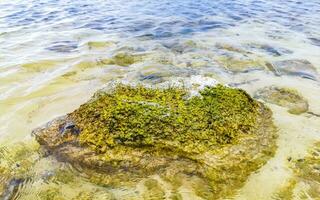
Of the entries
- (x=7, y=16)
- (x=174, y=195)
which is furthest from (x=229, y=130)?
(x=7, y=16)

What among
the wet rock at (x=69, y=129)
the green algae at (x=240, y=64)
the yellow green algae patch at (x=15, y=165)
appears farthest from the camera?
the green algae at (x=240, y=64)

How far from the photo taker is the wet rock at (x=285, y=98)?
A: 471cm

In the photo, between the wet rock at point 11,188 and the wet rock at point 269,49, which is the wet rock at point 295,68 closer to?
the wet rock at point 269,49

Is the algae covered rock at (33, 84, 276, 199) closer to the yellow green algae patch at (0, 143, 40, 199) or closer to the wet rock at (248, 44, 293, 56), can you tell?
the yellow green algae patch at (0, 143, 40, 199)

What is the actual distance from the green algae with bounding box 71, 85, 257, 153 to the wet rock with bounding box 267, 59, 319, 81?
2.35 m

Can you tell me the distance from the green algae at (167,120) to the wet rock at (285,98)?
954 millimetres

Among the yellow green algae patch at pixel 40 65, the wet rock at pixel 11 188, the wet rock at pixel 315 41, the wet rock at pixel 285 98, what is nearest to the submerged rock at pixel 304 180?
the wet rock at pixel 285 98

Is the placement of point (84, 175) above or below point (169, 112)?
below

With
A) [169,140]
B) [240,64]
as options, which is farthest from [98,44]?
[169,140]

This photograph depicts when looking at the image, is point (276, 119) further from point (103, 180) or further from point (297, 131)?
point (103, 180)

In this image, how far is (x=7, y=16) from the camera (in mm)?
11609

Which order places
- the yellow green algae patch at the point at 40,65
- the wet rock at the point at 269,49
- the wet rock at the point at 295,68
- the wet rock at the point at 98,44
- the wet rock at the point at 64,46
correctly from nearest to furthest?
the wet rock at the point at 295,68
the yellow green algae patch at the point at 40,65
the wet rock at the point at 269,49
the wet rock at the point at 64,46
the wet rock at the point at 98,44

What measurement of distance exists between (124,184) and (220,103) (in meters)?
1.52

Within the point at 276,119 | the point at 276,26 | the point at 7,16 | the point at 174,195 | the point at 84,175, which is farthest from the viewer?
the point at 7,16
